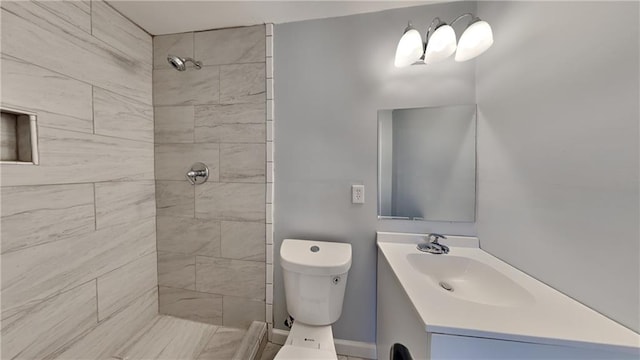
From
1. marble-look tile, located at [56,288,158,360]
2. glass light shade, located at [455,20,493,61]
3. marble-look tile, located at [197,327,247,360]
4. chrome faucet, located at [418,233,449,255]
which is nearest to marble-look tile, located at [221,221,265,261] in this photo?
marble-look tile, located at [197,327,247,360]

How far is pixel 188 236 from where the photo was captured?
145 cm

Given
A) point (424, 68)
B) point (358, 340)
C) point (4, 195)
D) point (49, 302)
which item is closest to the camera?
point (4, 195)

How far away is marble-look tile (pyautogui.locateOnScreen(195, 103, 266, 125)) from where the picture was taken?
136cm

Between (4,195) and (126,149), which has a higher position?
(126,149)

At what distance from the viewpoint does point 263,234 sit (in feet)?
4.54

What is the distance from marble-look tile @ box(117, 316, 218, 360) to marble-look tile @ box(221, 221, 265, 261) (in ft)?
1.78

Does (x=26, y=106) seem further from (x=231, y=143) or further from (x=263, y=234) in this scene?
(x=263, y=234)

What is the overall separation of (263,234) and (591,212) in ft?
4.77

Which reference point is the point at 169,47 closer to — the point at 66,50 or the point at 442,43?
the point at 66,50

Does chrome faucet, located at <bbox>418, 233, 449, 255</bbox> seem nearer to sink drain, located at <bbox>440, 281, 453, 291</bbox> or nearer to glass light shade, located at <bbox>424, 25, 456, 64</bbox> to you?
sink drain, located at <bbox>440, 281, 453, 291</bbox>

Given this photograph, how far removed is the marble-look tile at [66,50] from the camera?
85cm

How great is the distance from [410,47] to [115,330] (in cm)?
229

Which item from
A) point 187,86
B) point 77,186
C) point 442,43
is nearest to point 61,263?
point 77,186

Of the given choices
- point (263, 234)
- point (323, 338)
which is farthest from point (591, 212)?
point (263, 234)
